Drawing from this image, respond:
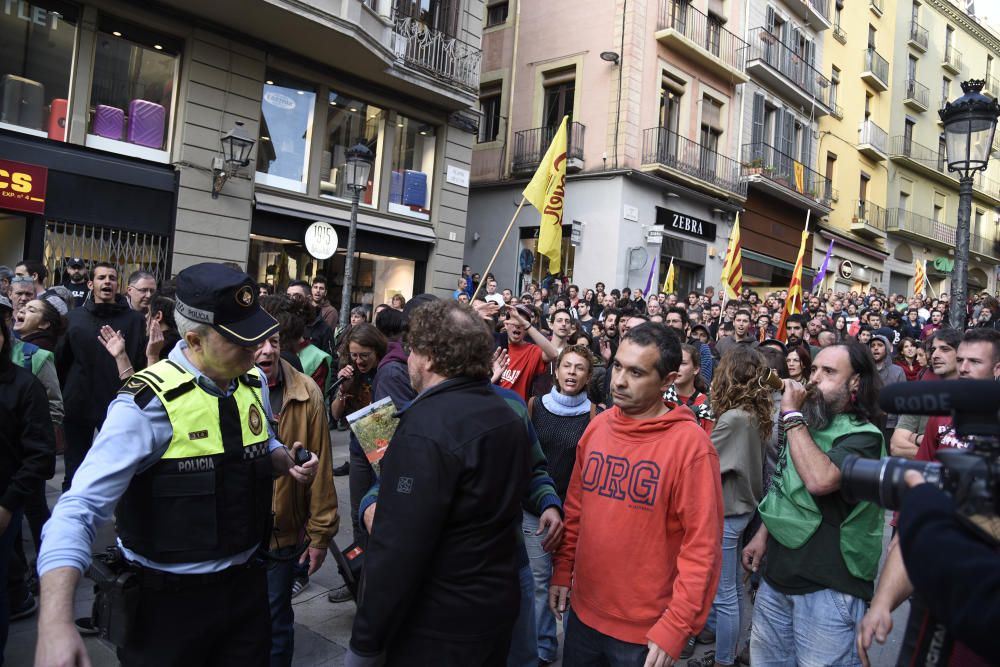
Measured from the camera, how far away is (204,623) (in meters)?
2.19

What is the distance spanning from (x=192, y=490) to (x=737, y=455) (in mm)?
2881

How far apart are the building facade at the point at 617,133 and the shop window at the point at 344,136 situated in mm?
5971

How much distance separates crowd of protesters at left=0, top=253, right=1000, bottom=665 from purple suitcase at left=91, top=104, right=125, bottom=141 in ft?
28.2

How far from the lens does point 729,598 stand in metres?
3.78

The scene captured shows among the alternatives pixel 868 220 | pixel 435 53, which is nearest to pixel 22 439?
pixel 435 53

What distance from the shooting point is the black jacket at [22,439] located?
3045 millimetres

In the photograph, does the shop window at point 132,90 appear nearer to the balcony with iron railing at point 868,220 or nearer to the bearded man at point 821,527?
the bearded man at point 821,527

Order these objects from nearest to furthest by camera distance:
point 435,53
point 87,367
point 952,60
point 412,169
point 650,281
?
point 87,367
point 435,53
point 412,169
point 650,281
point 952,60

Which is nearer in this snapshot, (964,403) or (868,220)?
(964,403)

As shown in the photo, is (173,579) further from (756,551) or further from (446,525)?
(756,551)

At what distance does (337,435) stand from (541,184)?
446cm

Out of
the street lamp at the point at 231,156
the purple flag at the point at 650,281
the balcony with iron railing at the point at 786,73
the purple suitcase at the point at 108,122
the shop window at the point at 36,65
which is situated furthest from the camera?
the balcony with iron railing at the point at 786,73

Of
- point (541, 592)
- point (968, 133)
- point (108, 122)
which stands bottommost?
point (541, 592)

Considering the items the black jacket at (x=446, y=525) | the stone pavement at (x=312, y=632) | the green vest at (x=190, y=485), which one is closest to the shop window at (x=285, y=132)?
the stone pavement at (x=312, y=632)
